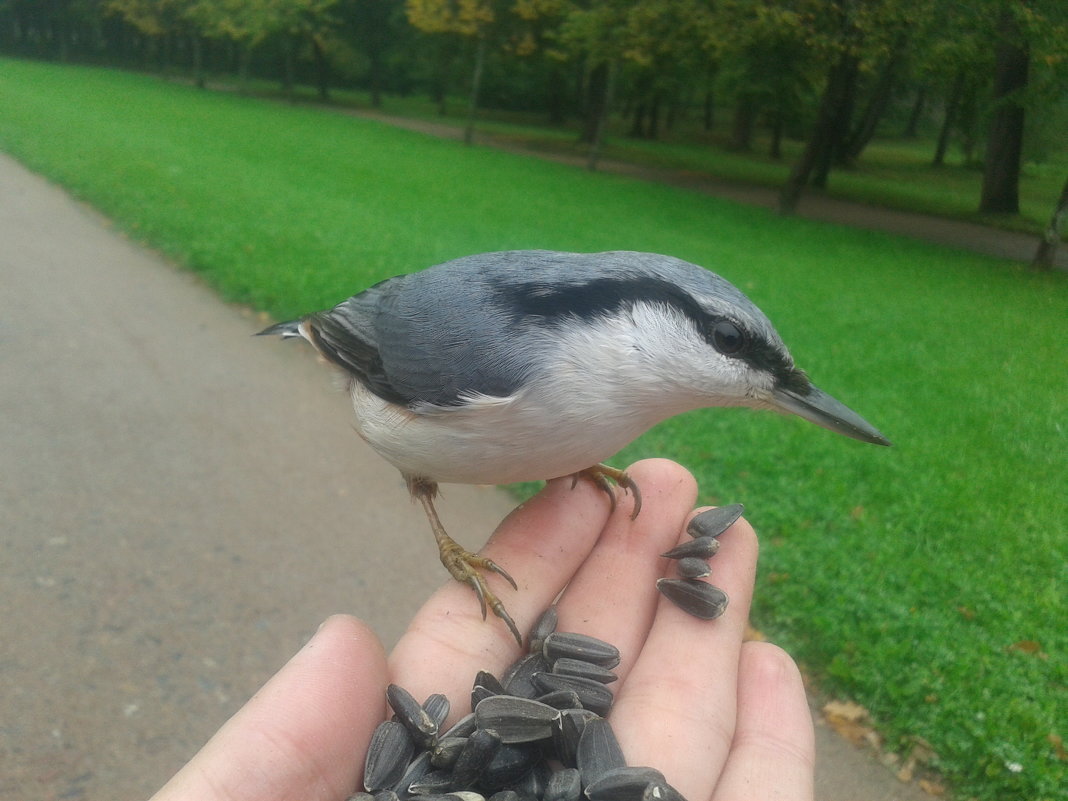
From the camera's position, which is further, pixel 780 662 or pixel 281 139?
pixel 281 139

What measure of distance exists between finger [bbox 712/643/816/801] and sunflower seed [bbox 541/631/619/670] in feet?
1.28

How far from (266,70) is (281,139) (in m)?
35.7

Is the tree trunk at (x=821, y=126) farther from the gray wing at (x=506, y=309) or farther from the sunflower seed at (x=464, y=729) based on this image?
the sunflower seed at (x=464, y=729)

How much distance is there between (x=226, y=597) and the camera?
3.86 metres

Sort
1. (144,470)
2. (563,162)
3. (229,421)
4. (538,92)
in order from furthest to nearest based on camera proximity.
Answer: (538,92) → (563,162) → (229,421) → (144,470)

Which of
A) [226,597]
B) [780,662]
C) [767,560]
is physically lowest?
[226,597]

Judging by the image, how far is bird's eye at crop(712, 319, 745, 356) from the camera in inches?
82.8

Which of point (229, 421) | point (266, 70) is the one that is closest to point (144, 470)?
point (229, 421)

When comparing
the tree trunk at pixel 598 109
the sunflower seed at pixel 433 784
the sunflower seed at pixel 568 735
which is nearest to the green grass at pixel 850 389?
the sunflower seed at pixel 568 735

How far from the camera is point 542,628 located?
2.44 m

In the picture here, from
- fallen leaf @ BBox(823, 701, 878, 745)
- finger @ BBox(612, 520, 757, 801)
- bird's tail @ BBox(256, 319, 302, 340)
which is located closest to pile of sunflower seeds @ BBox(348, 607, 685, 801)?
finger @ BBox(612, 520, 757, 801)

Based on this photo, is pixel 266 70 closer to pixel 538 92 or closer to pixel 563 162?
pixel 538 92

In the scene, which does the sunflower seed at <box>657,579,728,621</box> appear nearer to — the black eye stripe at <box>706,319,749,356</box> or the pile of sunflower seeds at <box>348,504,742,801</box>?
the pile of sunflower seeds at <box>348,504,742,801</box>

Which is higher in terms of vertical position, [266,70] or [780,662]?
[266,70]
